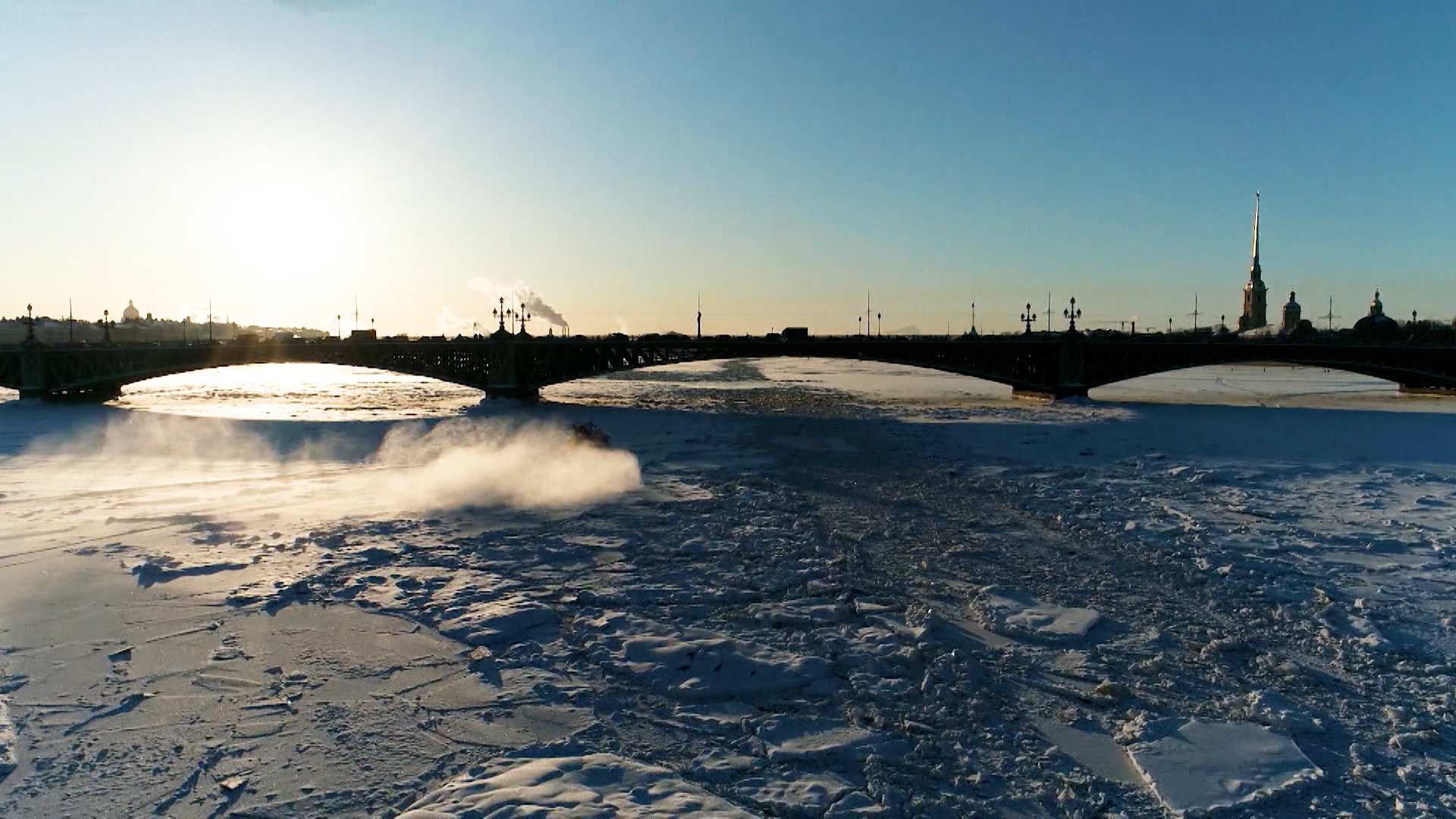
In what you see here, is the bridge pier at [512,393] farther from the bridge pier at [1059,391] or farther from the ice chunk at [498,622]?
the ice chunk at [498,622]

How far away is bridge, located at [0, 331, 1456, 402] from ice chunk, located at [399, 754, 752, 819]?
52.5 meters

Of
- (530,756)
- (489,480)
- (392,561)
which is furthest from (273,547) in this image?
(530,756)

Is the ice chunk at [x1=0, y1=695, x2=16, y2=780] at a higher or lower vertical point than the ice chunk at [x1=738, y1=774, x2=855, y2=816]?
higher

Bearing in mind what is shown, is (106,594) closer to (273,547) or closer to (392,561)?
(273,547)

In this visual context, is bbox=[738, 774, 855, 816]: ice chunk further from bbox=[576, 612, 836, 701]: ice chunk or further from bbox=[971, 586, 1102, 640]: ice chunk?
bbox=[971, 586, 1102, 640]: ice chunk

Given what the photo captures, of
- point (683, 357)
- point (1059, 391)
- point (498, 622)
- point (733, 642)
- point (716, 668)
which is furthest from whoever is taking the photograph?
point (683, 357)

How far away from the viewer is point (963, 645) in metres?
9.05

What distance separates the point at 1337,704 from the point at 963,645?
352 centimetres

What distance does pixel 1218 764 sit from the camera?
6.41 m

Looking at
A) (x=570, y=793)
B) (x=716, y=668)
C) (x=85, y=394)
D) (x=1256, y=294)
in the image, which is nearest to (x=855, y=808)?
(x=570, y=793)

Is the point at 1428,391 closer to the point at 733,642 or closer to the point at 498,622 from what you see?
the point at 733,642

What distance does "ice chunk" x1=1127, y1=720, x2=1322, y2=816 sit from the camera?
5.96 meters

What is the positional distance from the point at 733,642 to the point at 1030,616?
13.3ft

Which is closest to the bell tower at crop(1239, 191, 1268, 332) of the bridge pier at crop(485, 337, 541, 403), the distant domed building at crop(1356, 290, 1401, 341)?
the distant domed building at crop(1356, 290, 1401, 341)
